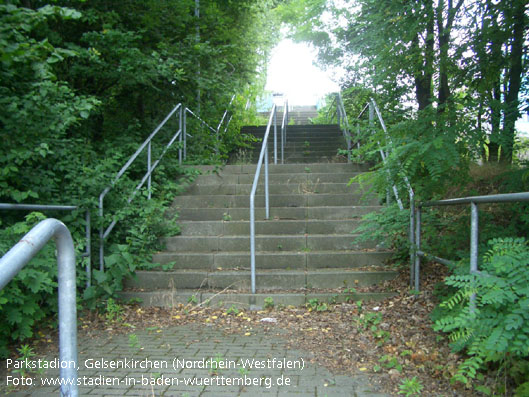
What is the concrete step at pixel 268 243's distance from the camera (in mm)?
5508

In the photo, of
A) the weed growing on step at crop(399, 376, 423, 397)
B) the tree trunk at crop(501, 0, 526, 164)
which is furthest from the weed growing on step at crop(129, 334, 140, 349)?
the tree trunk at crop(501, 0, 526, 164)

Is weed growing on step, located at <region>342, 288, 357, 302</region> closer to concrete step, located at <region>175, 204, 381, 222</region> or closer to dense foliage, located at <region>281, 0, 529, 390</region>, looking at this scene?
dense foliage, located at <region>281, 0, 529, 390</region>

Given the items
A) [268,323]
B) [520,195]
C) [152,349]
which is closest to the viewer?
[520,195]

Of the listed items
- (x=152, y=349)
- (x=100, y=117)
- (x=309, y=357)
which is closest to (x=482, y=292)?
(x=309, y=357)

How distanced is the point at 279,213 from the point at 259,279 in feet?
5.03

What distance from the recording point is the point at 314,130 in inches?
470

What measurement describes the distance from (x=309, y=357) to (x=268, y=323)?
911 millimetres

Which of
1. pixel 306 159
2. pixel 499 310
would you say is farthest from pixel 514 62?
pixel 306 159

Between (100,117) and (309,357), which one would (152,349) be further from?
(100,117)

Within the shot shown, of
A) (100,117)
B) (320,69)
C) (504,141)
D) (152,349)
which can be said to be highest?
(320,69)

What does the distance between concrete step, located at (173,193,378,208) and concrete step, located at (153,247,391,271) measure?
4.28 feet

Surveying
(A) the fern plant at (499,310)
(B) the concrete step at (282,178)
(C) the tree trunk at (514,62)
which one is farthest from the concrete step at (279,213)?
(A) the fern plant at (499,310)

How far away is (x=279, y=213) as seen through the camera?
623 centimetres

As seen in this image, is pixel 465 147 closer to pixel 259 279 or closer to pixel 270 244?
pixel 259 279
